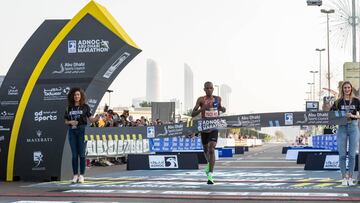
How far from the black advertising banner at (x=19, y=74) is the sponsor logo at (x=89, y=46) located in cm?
46

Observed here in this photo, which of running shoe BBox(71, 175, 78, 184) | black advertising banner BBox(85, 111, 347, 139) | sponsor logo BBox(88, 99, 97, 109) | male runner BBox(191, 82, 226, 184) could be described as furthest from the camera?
black advertising banner BBox(85, 111, 347, 139)

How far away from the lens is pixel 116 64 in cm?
1198

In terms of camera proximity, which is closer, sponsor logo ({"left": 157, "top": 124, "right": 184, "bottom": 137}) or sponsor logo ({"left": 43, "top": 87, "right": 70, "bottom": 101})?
sponsor logo ({"left": 43, "top": 87, "right": 70, "bottom": 101})

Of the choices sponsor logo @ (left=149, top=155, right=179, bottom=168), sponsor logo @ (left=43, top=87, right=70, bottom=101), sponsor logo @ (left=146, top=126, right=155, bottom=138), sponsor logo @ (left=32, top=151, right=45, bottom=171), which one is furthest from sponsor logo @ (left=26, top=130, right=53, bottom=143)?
sponsor logo @ (left=149, top=155, right=179, bottom=168)

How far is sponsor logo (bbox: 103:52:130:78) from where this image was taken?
11.9 metres

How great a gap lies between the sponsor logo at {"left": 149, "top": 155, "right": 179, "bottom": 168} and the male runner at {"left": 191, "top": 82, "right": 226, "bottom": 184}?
5060mm

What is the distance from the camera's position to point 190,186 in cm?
1038

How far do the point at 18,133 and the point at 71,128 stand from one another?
142 centimetres

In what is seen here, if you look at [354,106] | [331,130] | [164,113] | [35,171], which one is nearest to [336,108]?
[354,106]

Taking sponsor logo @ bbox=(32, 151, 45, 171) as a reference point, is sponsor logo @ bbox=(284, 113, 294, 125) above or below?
above

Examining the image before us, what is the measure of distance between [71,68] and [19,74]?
1.12 metres

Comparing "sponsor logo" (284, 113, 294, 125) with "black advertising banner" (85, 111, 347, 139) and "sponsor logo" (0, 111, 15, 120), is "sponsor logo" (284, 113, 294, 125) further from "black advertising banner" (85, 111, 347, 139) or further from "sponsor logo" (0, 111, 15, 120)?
"sponsor logo" (0, 111, 15, 120)

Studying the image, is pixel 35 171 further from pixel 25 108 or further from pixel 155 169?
pixel 155 169

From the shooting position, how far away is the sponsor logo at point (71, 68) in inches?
466
